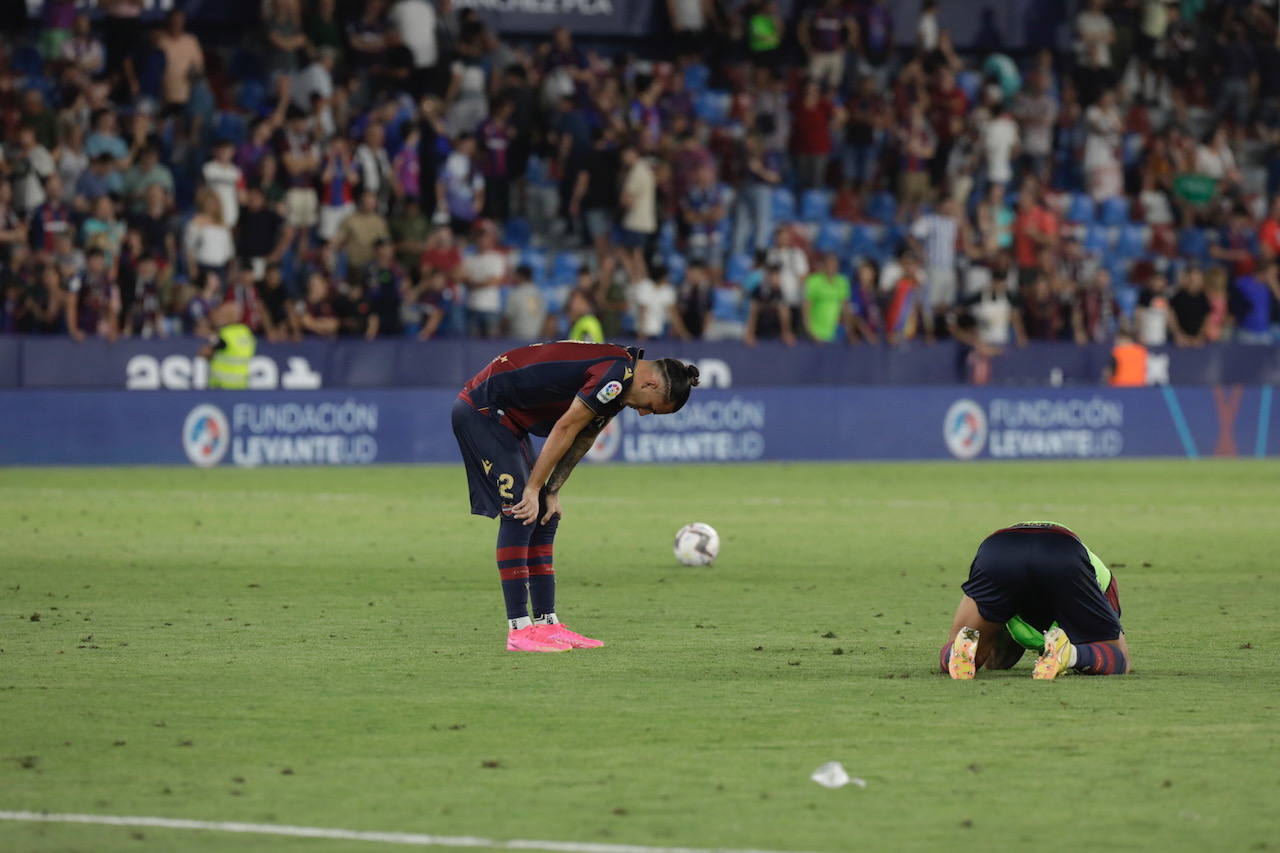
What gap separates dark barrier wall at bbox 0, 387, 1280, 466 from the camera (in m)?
26.2

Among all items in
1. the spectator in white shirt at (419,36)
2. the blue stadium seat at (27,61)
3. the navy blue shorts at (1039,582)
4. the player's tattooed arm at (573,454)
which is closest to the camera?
the navy blue shorts at (1039,582)

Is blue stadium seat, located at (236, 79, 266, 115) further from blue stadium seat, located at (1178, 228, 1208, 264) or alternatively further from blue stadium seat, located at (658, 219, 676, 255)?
blue stadium seat, located at (1178, 228, 1208, 264)

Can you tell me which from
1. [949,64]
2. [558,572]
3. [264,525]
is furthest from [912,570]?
[949,64]

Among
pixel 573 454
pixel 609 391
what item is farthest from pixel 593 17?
pixel 609 391

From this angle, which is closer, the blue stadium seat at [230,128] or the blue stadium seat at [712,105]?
the blue stadium seat at [230,128]

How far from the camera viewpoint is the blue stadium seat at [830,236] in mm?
32500

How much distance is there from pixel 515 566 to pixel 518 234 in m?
20.5

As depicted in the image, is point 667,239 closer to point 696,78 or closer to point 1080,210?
point 696,78

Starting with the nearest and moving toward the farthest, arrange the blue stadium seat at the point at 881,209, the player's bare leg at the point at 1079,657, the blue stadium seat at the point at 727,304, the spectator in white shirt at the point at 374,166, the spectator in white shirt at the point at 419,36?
1. the player's bare leg at the point at 1079,657
2. the spectator in white shirt at the point at 374,166
3. the spectator in white shirt at the point at 419,36
4. the blue stadium seat at the point at 727,304
5. the blue stadium seat at the point at 881,209

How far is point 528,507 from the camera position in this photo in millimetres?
10398

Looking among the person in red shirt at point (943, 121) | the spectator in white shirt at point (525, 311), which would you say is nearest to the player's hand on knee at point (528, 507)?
the spectator in white shirt at point (525, 311)

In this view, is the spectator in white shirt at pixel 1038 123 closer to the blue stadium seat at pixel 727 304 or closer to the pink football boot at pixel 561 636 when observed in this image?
the blue stadium seat at pixel 727 304

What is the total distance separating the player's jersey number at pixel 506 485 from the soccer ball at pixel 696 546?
512cm

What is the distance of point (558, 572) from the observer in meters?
15.2
